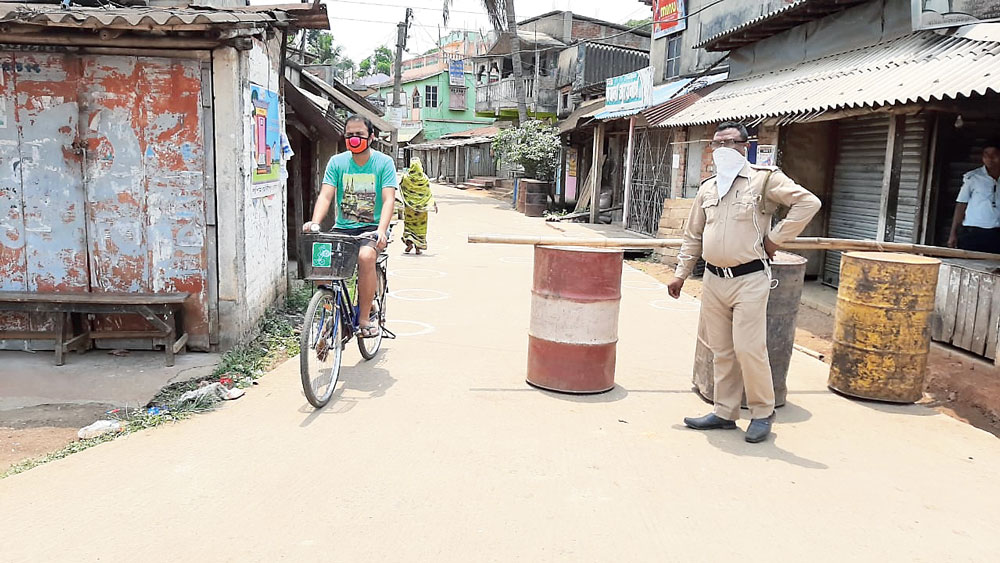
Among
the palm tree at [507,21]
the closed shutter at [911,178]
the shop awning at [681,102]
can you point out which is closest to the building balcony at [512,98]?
the palm tree at [507,21]

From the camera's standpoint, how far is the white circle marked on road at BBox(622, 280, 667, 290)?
1092cm

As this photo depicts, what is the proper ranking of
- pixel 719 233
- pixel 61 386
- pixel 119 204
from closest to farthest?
pixel 719 233, pixel 61 386, pixel 119 204

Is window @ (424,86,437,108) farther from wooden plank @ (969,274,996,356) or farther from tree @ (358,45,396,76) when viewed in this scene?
wooden plank @ (969,274,996,356)

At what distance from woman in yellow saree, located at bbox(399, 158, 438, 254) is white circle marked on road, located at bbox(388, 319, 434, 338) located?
484 centimetres

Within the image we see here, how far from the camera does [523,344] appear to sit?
7.12 m

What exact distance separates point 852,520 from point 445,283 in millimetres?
7402

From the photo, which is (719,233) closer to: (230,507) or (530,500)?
(530,500)

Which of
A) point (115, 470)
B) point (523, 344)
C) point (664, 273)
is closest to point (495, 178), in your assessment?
point (664, 273)

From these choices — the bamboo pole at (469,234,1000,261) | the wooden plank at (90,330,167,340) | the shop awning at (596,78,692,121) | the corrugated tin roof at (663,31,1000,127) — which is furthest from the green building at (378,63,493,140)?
the bamboo pole at (469,234,1000,261)

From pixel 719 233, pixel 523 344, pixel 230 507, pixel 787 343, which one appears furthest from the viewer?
pixel 523 344

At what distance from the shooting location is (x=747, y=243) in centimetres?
453

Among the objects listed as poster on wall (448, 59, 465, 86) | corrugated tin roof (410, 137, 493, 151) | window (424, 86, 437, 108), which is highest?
poster on wall (448, 59, 465, 86)

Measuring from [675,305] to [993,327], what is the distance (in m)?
3.83

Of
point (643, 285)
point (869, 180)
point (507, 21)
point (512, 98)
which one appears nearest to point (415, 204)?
point (643, 285)
